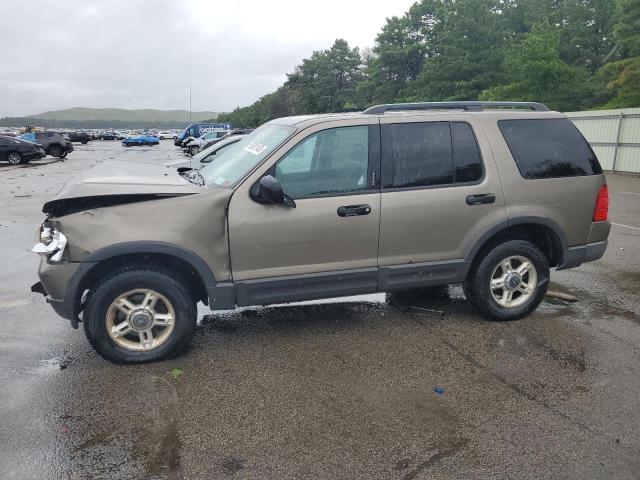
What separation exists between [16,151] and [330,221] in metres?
26.6

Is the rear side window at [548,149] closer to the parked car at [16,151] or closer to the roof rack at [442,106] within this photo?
the roof rack at [442,106]

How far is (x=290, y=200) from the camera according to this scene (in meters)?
4.30

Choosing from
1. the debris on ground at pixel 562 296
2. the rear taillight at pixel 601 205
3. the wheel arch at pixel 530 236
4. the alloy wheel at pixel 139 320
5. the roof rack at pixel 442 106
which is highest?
the roof rack at pixel 442 106

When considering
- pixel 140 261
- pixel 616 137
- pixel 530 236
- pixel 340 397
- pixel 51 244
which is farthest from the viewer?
pixel 616 137

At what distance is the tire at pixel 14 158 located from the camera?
85.3 ft

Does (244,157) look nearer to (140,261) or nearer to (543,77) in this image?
(140,261)

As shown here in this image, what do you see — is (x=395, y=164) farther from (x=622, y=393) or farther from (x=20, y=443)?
(x=20, y=443)

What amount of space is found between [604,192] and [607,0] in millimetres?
55410

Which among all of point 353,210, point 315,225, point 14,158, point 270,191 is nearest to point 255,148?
point 270,191

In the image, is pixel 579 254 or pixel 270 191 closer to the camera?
pixel 270 191

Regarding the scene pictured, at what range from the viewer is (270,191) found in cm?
412

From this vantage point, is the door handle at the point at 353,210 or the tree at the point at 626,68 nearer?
the door handle at the point at 353,210

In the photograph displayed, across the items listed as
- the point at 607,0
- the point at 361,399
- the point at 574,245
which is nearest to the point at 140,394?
the point at 361,399

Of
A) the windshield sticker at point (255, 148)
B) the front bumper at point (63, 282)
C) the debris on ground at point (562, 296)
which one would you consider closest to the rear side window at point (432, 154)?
the windshield sticker at point (255, 148)
